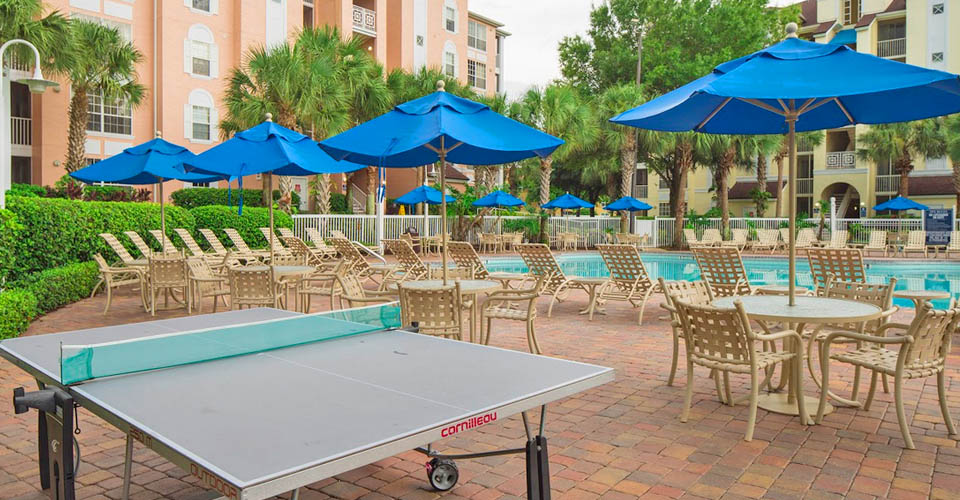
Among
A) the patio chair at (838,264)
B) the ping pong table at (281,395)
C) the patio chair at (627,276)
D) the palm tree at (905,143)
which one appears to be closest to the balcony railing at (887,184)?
the palm tree at (905,143)

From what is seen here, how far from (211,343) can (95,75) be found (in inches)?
935

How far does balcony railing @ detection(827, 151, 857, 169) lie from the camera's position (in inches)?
1536

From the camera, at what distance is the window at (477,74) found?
42.5m

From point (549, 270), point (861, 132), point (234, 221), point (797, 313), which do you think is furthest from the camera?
point (861, 132)

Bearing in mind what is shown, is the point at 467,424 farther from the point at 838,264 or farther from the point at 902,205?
the point at 902,205

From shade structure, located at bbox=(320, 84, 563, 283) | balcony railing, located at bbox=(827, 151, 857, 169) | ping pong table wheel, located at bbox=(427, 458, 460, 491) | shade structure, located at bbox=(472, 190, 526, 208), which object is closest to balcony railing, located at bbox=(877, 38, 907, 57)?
balcony railing, located at bbox=(827, 151, 857, 169)

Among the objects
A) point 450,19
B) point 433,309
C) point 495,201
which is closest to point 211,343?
point 433,309

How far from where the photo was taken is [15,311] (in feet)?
26.0

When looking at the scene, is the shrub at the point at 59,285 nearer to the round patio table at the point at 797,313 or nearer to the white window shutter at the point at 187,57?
the round patio table at the point at 797,313

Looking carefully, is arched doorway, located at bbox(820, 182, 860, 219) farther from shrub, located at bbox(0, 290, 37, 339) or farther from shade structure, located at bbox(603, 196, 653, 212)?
shrub, located at bbox(0, 290, 37, 339)

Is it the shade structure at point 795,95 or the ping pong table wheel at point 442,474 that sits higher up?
the shade structure at point 795,95

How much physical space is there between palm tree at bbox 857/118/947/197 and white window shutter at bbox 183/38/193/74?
3246 cm

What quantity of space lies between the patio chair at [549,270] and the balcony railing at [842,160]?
3456 cm

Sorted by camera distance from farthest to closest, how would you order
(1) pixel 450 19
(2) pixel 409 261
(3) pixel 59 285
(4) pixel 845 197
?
(4) pixel 845 197, (1) pixel 450 19, (2) pixel 409 261, (3) pixel 59 285
